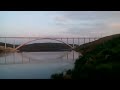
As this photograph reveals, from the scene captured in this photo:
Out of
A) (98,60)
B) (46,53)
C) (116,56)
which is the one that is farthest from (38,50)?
(116,56)

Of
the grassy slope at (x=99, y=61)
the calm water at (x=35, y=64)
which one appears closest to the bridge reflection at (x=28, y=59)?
the calm water at (x=35, y=64)

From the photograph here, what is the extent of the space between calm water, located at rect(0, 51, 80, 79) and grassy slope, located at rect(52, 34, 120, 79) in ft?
0.30

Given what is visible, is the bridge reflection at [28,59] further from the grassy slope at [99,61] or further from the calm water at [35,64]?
the grassy slope at [99,61]

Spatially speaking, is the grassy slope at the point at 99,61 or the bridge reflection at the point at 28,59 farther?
the bridge reflection at the point at 28,59

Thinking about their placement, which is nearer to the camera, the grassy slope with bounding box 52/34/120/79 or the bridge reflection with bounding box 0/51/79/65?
the grassy slope with bounding box 52/34/120/79

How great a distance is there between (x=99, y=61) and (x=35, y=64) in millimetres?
751

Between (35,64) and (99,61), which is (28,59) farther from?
(99,61)

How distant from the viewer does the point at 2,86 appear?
2980 mm

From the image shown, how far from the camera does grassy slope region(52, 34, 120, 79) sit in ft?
9.75

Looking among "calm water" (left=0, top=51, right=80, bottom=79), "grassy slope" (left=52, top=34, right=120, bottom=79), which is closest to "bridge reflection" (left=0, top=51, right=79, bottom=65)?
"calm water" (left=0, top=51, right=80, bottom=79)

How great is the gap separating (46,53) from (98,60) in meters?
0.62

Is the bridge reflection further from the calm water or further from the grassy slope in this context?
the grassy slope

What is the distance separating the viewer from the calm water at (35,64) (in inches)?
118

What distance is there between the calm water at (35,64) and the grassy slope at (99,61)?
0.09 metres
